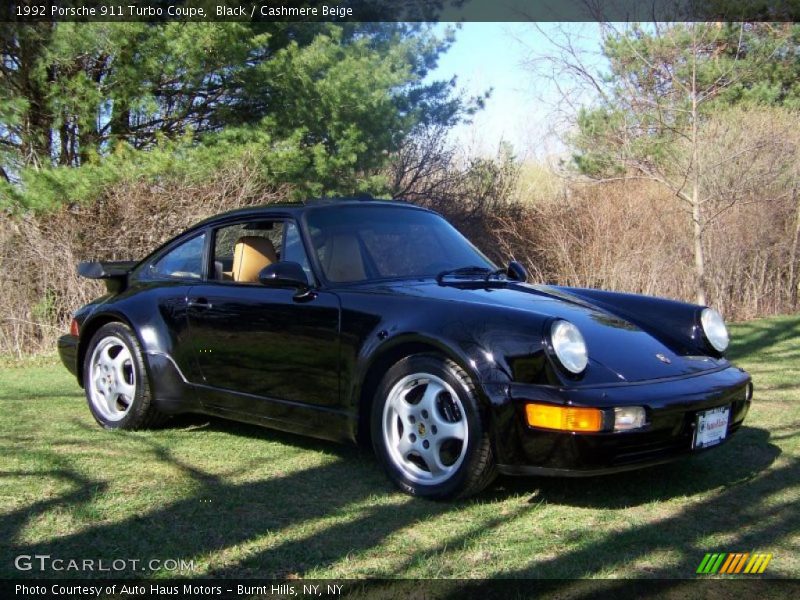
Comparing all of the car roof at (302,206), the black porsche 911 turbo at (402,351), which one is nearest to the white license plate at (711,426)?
the black porsche 911 turbo at (402,351)

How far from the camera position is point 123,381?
17.9ft

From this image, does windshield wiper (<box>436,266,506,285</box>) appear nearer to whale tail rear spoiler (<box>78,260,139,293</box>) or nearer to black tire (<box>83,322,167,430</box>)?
black tire (<box>83,322,167,430</box>)

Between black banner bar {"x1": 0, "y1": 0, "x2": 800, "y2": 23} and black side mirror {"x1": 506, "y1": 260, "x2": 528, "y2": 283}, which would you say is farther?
black banner bar {"x1": 0, "y1": 0, "x2": 800, "y2": 23}

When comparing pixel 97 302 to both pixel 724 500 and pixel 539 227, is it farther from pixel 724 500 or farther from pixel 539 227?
pixel 539 227

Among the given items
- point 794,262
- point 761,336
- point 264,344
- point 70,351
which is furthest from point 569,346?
point 794,262

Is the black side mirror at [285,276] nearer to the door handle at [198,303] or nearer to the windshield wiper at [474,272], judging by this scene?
the door handle at [198,303]

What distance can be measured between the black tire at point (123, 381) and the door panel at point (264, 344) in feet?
1.75

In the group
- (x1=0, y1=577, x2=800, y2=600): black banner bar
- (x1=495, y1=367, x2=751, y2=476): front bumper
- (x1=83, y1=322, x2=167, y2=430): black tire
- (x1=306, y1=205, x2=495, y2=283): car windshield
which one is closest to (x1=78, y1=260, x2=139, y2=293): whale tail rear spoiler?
(x1=83, y1=322, x2=167, y2=430): black tire

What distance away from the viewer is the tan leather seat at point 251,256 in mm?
5266

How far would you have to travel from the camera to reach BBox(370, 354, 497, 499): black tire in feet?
12.2

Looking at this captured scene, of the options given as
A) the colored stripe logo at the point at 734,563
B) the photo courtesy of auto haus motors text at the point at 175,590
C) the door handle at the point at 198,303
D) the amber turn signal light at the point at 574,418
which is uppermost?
the door handle at the point at 198,303

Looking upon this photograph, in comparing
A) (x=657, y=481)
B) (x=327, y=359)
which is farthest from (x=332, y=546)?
(x=657, y=481)

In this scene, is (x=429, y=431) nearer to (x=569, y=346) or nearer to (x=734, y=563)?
(x=569, y=346)

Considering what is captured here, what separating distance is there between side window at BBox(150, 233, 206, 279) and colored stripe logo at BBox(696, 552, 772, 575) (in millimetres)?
3407
